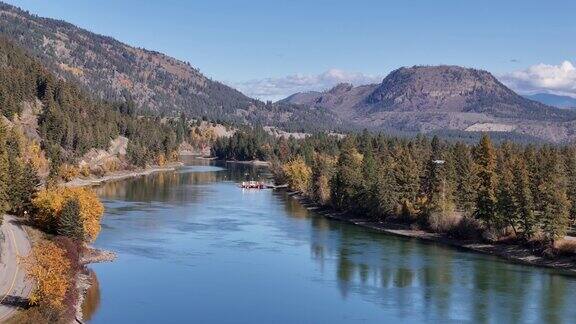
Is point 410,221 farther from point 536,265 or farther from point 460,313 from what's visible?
point 460,313

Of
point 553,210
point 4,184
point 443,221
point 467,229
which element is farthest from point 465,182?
point 4,184

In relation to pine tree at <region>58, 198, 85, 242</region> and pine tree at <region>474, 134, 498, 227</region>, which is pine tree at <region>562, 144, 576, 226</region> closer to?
pine tree at <region>474, 134, 498, 227</region>

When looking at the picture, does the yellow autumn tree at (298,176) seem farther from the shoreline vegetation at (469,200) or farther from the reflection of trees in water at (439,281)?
the reflection of trees in water at (439,281)

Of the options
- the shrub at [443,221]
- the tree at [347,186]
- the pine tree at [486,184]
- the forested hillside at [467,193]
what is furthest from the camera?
the tree at [347,186]

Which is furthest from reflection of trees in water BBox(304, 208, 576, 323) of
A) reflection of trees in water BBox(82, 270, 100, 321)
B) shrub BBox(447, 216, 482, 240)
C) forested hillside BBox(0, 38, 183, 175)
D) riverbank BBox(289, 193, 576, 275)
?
forested hillside BBox(0, 38, 183, 175)

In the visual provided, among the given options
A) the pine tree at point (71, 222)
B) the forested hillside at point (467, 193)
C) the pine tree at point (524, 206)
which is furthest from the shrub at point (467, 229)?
the pine tree at point (71, 222)
